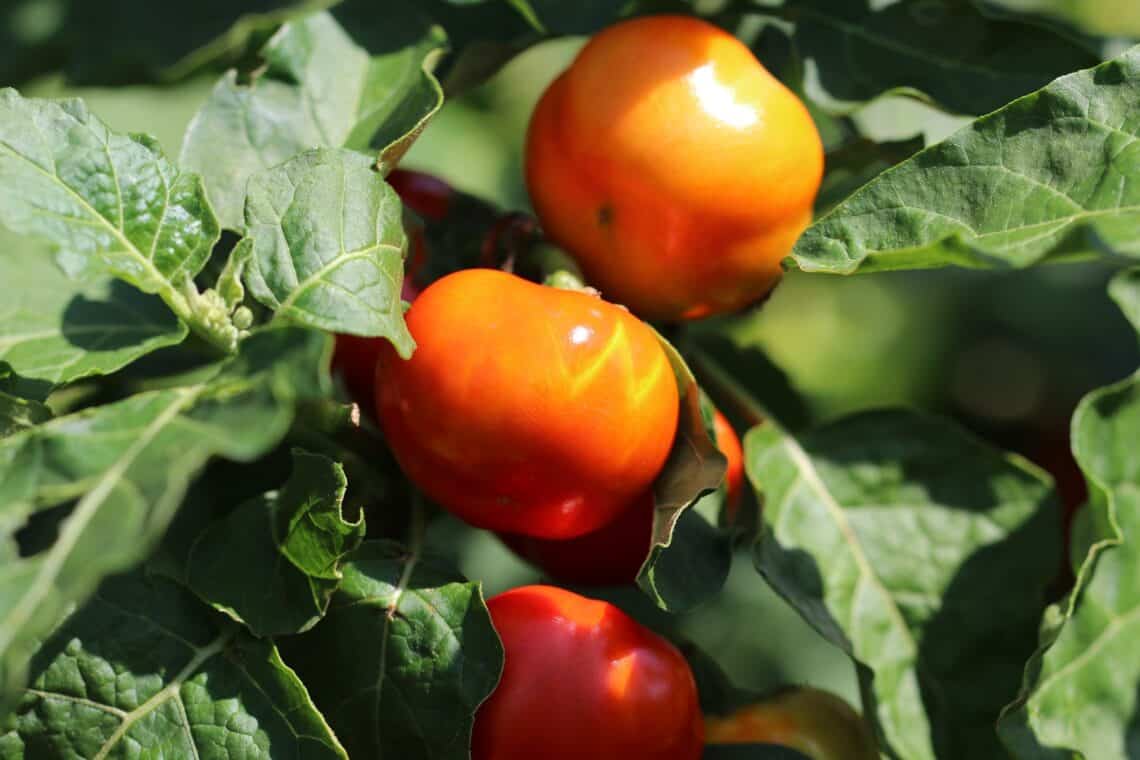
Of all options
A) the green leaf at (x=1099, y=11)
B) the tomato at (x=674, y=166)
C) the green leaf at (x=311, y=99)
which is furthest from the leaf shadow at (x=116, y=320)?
the green leaf at (x=1099, y=11)

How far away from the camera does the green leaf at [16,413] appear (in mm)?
1046

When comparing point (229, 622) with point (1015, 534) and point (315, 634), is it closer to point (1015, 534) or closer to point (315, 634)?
point (315, 634)

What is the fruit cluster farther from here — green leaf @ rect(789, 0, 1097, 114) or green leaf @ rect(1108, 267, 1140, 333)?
green leaf @ rect(1108, 267, 1140, 333)

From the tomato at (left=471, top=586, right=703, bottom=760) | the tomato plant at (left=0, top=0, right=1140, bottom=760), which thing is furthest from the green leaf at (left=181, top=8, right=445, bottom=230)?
the tomato at (left=471, top=586, right=703, bottom=760)

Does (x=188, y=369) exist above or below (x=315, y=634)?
below

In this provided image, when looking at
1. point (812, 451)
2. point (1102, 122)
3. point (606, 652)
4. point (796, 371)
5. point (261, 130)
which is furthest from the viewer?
point (796, 371)

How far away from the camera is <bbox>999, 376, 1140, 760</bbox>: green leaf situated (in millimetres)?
1236

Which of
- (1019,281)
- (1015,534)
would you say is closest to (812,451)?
(1015,534)

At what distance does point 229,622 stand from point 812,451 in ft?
2.26

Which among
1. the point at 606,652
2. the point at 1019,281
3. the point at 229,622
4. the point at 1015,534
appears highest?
the point at 229,622

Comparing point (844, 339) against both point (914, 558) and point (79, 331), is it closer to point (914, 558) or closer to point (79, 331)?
point (914, 558)

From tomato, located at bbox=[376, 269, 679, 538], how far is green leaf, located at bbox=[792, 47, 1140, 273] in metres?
0.18

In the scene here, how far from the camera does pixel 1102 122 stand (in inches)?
42.3

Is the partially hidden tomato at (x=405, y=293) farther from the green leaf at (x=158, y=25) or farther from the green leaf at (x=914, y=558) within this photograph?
the green leaf at (x=158, y=25)
